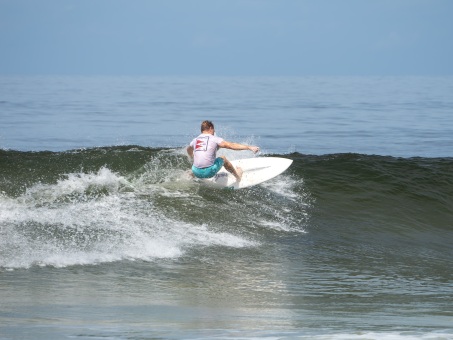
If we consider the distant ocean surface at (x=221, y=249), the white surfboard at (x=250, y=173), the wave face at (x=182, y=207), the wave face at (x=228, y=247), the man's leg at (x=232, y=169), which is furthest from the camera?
the white surfboard at (x=250, y=173)

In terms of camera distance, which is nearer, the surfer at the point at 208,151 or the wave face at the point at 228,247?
the wave face at the point at 228,247

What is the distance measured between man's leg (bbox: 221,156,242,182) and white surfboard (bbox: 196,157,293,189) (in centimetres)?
15

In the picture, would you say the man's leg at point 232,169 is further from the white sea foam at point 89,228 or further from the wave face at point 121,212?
the white sea foam at point 89,228

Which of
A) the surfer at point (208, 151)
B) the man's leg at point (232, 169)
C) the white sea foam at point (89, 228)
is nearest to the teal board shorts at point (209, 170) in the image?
the surfer at point (208, 151)

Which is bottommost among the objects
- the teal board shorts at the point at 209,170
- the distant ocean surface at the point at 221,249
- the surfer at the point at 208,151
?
the distant ocean surface at the point at 221,249

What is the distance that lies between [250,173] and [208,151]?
1.32 meters

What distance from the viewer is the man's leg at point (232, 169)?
13211mm

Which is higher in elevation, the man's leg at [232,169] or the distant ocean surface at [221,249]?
the man's leg at [232,169]

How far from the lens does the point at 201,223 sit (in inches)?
476

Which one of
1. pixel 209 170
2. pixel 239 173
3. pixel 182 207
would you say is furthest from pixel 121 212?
pixel 239 173

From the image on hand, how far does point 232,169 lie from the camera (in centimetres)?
1337

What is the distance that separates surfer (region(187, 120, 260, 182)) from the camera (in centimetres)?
1280

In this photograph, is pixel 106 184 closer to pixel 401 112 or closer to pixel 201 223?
pixel 201 223

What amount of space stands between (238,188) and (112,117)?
996 inches
